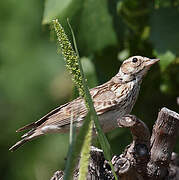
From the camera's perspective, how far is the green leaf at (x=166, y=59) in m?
5.14

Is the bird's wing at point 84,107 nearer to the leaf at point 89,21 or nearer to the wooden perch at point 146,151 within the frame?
the leaf at point 89,21

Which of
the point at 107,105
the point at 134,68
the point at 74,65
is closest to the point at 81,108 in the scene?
A: the point at 107,105

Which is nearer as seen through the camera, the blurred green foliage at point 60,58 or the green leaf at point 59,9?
the green leaf at point 59,9

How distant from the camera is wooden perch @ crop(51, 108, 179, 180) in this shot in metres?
3.43

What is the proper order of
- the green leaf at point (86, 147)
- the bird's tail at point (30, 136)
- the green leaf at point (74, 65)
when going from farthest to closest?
1. the bird's tail at point (30, 136)
2. the green leaf at point (74, 65)
3. the green leaf at point (86, 147)

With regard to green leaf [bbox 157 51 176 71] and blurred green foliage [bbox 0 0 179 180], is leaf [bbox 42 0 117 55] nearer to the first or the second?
blurred green foliage [bbox 0 0 179 180]

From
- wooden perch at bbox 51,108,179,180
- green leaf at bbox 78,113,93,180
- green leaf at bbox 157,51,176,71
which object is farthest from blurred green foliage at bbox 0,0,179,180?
green leaf at bbox 78,113,93,180

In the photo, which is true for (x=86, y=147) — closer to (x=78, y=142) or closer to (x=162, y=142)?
(x=78, y=142)

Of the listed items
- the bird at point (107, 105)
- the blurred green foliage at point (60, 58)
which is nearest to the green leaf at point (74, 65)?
the blurred green foliage at point (60, 58)

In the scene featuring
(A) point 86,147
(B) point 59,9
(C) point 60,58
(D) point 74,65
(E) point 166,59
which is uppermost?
(D) point 74,65

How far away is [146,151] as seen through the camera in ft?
11.5

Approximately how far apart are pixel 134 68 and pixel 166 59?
0.25 meters

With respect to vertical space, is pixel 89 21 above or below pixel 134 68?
above

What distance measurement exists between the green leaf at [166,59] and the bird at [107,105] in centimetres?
15
